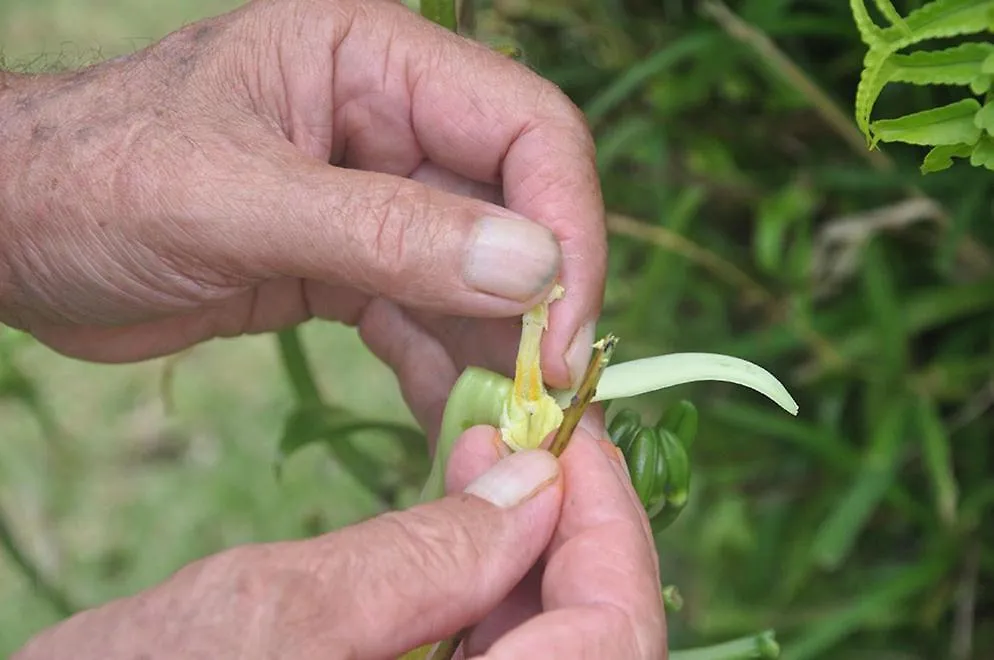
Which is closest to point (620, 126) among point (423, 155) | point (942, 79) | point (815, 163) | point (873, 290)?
point (815, 163)

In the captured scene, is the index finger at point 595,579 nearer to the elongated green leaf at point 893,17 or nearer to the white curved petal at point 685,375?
the white curved petal at point 685,375

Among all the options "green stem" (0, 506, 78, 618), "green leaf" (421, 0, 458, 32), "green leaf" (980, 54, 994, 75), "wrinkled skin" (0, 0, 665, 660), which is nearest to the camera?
"green leaf" (980, 54, 994, 75)

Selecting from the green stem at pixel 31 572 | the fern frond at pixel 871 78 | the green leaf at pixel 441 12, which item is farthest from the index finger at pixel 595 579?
the green stem at pixel 31 572

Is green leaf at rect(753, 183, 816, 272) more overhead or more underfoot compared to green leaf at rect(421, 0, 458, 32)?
more underfoot

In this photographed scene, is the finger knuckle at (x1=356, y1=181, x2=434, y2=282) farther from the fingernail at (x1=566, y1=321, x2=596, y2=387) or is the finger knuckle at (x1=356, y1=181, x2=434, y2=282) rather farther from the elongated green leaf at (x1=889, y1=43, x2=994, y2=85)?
the elongated green leaf at (x1=889, y1=43, x2=994, y2=85)

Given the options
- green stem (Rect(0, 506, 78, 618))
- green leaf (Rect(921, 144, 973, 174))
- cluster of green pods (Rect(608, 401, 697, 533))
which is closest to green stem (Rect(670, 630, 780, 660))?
cluster of green pods (Rect(608, 401, 697, 533))
